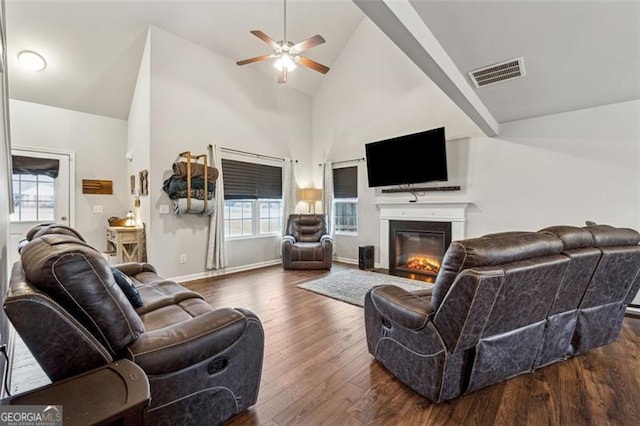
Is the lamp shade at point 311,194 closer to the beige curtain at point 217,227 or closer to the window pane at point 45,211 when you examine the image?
the beige curtain at point 217,227

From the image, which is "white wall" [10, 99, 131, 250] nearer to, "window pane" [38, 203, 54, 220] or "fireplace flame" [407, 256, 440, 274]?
"window pane" [38, 203, 54, 220]

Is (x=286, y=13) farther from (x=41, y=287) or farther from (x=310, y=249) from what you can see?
(x=41, y=287)

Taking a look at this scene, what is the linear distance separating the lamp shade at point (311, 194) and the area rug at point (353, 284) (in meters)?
1.83

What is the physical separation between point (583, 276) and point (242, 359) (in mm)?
2186

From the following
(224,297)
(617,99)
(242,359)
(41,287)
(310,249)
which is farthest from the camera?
(310,249)

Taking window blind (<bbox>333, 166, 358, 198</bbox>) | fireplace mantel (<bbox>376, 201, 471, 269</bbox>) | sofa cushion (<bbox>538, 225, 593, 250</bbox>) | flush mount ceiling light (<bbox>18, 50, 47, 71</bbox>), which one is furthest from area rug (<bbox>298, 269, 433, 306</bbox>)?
flush mount ceiling light (<bbox>18, 50, 47, 71</bbox>)

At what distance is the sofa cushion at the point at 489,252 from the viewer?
1.46 meters

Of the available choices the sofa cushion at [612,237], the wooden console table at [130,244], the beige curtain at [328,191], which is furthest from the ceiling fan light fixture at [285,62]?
the sofa cushion at [612,237]

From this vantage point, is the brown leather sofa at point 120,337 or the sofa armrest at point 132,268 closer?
the brown leather sofa at point 120,337

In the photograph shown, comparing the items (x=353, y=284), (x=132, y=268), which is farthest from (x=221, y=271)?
(x=353, y=284)

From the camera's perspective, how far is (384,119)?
17.8 ft

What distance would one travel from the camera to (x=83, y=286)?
1087 millimetres

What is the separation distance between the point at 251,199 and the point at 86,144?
2982 millimetres

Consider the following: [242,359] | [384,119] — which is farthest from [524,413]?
[384,119]
